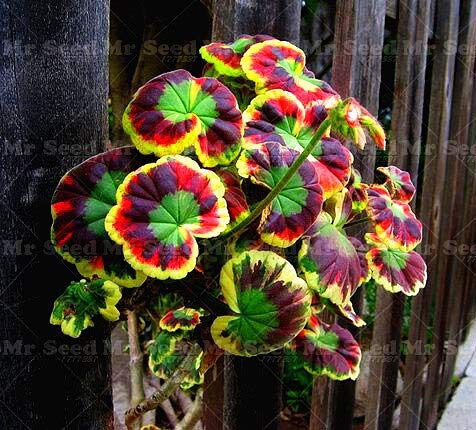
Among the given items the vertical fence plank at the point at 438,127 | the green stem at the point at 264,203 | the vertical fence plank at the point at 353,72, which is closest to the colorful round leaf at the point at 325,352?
the green stem at the point at 264,203

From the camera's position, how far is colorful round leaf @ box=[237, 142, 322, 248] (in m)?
0.75

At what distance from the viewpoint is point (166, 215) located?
656 mm

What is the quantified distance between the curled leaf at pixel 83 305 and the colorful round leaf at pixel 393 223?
42cm

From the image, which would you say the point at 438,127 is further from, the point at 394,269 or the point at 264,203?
the point at 264,203

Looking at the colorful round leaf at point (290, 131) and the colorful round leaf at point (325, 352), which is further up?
the colorful round leaf at point (290, 131)

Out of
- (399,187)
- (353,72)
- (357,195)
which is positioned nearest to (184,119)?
(357,195)

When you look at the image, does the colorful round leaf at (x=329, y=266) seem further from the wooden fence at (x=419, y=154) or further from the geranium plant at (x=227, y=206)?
the wooden fence at (x=419, y=154)

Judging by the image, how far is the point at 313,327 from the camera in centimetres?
107

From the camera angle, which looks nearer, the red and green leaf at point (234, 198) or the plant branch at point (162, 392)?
the red and green leaf at point (234, 198)

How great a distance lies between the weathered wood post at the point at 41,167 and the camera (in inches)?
→ 28.8

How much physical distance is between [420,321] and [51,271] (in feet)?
5.96

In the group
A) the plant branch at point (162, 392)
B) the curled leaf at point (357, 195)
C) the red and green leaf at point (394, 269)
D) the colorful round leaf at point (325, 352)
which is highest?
the curled leaf at point (357, 195)

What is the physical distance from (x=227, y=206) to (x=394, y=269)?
0.38 m

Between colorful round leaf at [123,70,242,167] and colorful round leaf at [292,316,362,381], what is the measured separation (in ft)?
1.45
